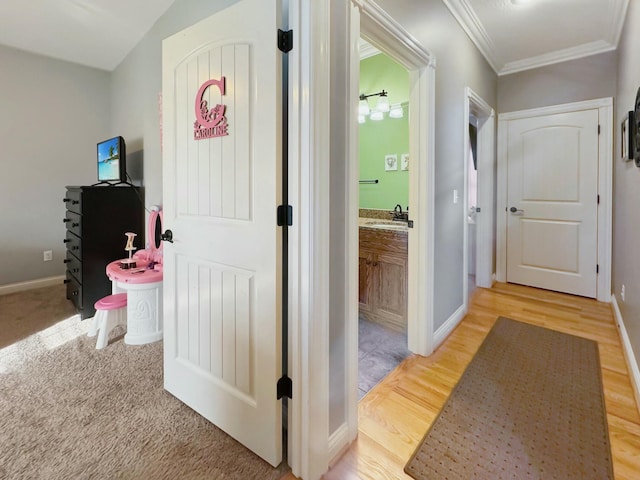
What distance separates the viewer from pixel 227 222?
4.49 feet

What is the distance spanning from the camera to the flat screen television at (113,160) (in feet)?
9.39

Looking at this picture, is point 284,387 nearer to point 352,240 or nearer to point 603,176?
point 352,240

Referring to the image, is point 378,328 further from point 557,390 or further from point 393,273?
point 557,390

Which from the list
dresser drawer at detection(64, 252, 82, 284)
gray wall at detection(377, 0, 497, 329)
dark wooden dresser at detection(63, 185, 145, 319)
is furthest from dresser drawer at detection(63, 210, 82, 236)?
gray wall at detection(377, 0, 497, 329)

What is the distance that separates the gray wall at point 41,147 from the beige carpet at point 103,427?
1.98 meters

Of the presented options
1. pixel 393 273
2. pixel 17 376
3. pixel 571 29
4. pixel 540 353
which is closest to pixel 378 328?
pixel 393 273

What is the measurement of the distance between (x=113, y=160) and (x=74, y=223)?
0.67m

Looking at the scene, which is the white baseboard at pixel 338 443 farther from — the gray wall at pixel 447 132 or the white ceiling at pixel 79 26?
the white ceiling at pixel 79 26

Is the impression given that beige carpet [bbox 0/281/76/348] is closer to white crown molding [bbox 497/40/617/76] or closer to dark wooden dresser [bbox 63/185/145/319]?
dark wooden dresser [bbox 63/185/145/319]

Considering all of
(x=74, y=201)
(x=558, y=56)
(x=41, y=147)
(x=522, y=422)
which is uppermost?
(x=558, y=56)

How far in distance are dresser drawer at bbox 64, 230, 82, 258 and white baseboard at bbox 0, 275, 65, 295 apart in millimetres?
1096

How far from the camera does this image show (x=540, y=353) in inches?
87.4

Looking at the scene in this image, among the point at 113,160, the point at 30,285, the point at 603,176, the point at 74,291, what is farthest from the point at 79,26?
the point at 603,176

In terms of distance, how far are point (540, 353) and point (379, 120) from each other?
8.06 ft
